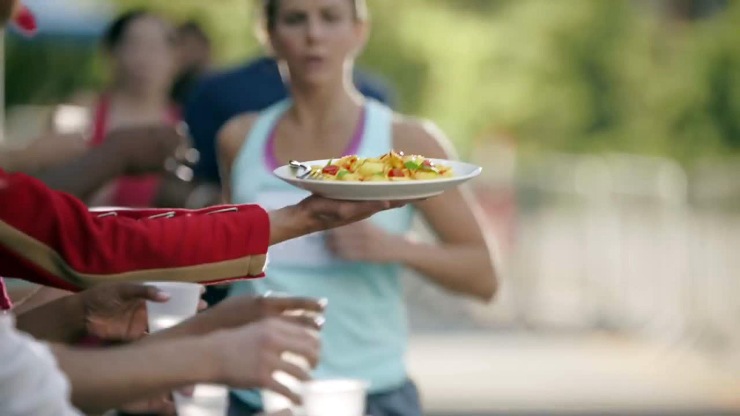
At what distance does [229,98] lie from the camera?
550 cm

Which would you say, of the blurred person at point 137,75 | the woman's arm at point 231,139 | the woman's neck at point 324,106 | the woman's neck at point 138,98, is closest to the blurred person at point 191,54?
the blurred person at point 137,75

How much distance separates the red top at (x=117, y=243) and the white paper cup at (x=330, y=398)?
0.22 meters

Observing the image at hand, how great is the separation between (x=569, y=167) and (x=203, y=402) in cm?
1431

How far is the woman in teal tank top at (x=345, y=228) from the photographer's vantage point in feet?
14.0

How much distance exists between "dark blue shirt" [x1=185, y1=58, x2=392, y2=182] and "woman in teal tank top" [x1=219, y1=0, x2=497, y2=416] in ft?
2.54

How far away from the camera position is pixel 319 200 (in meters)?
3.32

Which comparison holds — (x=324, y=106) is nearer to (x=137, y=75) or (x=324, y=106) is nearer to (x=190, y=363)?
(x=190, y=363)

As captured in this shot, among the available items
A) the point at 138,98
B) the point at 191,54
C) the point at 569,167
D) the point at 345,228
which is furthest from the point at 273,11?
the point at 569,167

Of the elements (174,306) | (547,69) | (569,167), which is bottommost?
(569,167)

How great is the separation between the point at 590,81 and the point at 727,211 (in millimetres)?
8242

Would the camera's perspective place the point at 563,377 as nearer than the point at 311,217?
No

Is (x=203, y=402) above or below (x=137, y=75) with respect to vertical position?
above

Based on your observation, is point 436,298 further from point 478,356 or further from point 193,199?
point 193,199

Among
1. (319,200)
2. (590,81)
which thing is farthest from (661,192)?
(319,200)
